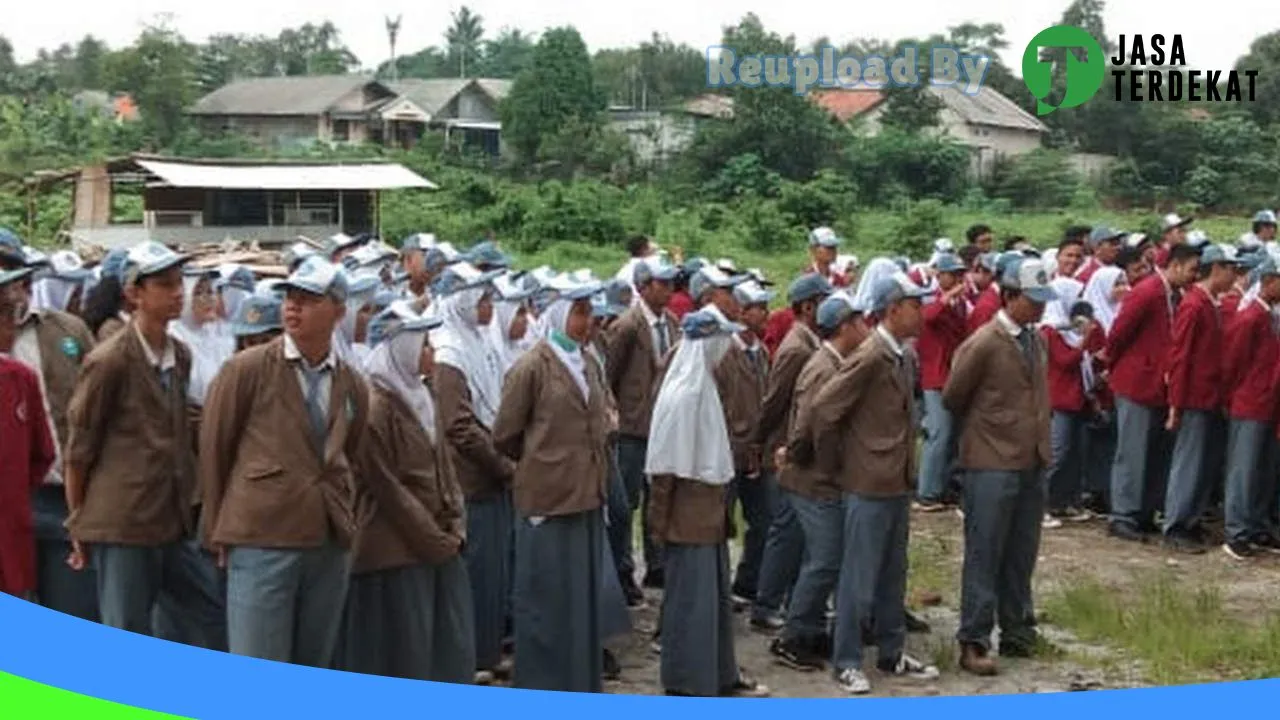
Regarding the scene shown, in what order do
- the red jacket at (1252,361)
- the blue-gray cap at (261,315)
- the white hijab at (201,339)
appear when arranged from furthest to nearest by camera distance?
the red jacket at (1252,361), the white hijab at (201,339), the blue-gray cap at (261,315)

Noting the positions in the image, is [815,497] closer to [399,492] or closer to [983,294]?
[399,492]

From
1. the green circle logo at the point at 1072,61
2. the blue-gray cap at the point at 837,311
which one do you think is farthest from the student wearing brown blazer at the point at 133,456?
the green circle logo at the point at 1072,61

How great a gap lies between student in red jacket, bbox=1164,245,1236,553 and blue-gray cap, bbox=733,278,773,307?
246 cm

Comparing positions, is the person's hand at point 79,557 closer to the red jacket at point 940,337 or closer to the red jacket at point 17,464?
the red jacket at point 17,464

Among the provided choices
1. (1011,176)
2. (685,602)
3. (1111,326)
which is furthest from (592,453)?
(1011,176)

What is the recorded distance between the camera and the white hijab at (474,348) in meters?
5.81

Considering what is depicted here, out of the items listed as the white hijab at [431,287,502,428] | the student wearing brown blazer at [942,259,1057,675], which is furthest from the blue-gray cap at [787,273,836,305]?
the white hijab at [431,287,502,428]

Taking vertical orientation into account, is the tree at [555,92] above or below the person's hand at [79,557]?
above

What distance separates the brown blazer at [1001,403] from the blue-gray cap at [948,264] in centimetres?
293

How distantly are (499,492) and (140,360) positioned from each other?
1.72 meters

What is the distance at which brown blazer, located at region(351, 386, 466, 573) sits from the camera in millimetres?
4438

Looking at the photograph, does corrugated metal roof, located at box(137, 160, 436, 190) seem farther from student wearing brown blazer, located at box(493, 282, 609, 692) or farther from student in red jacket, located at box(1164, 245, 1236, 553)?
student wearing brown blazer, located at box(493, 282, 609, 692)

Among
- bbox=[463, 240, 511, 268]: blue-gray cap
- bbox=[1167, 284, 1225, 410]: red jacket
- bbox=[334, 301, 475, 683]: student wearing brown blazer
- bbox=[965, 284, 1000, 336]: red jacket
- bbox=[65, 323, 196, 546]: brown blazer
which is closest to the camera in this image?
bbox=[65, 323, 196, 546]: brown blazer

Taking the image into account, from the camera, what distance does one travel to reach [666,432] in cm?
519
